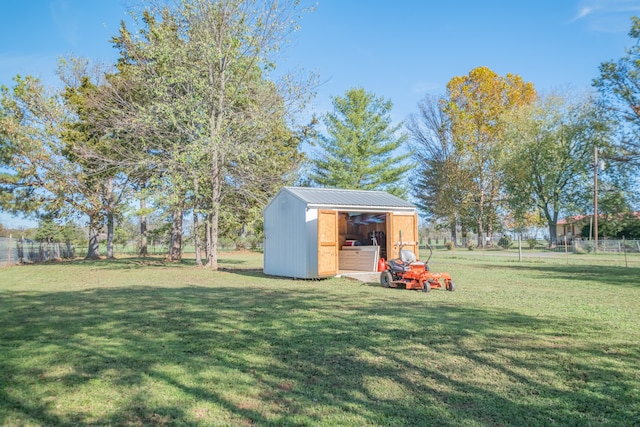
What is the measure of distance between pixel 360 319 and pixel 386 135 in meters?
31.0

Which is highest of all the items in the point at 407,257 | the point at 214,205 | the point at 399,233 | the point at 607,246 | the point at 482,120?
the point at 482,120

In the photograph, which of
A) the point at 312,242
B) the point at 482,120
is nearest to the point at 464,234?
the point at 482,120

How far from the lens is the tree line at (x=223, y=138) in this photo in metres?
18.2

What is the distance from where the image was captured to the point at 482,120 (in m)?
44.8

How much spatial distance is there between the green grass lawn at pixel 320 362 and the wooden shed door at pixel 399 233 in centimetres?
697

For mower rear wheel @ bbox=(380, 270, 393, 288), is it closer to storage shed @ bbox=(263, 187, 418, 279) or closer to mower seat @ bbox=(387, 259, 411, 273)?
mower seat @ bbox=(387, 259, 411, 273)

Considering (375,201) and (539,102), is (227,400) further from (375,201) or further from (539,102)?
(539,102)

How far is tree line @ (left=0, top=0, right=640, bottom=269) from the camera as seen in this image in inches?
715

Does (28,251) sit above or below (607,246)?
above

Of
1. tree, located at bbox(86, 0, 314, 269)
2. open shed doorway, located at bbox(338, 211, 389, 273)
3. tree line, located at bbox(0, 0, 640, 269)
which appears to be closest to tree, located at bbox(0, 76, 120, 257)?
tree line, located at bbox(0, 0, 640, 269)

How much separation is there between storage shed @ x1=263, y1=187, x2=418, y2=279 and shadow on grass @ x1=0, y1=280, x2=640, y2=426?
23.8 ft

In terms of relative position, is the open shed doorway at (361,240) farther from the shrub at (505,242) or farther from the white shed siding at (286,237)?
the shrub at (505,242)

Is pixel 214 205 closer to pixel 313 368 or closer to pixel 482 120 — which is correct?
pixel 313 368

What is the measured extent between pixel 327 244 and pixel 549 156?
31554 mm
